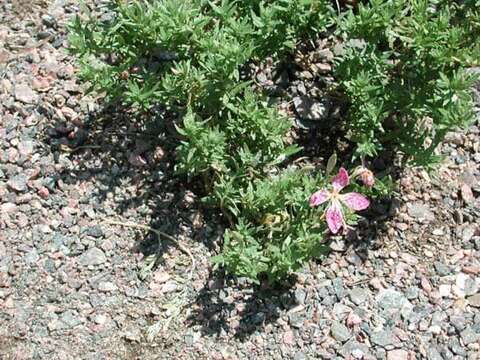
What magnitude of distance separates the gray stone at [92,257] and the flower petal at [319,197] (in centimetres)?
99

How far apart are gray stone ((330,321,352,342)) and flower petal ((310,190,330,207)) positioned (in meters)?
0.59

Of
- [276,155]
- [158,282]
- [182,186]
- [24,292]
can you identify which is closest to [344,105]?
[276,155]

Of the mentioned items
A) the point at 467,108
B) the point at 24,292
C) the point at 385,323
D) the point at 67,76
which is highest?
the point at 467,108

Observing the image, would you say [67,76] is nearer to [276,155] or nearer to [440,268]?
[276,155]

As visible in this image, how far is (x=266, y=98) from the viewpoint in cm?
386

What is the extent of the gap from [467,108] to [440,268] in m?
0.78

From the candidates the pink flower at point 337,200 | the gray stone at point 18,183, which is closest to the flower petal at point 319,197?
the pink flower at point 337,200

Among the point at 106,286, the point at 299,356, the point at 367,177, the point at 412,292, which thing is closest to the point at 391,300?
the point at 412,292

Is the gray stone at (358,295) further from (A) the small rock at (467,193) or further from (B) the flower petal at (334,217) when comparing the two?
(A) the small rock at (467,193)

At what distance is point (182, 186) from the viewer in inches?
155

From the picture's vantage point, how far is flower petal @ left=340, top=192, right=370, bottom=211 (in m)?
3.46

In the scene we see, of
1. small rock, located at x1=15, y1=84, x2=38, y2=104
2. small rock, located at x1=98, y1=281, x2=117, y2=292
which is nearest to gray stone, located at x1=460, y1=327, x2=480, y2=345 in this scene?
small rock, located at x1=98, y1=281, x2=117, y2=292

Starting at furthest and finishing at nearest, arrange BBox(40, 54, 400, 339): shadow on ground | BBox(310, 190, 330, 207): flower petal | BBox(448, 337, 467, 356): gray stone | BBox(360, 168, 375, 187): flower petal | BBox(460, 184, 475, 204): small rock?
1. BBox(460, 184, 475, 204): small rock
2. BBox(40, 54, 400, 339): shadow on ground
3. BBox(448, 337, 467, 356): gray stone
4. BBox(360, 168, 375, 187): flower petal
5. BBox(310, 190, 330, 207): flower petal

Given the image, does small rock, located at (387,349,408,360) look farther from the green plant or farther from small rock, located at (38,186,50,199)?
small rock, located at (38,186,50,199)
